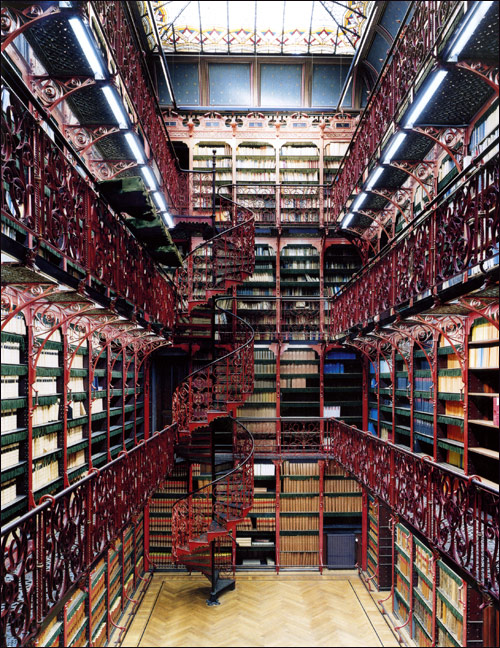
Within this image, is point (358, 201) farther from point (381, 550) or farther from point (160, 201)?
point (381, 550)

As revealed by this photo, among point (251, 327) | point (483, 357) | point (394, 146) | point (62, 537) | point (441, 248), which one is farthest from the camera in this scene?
point (251, 327)

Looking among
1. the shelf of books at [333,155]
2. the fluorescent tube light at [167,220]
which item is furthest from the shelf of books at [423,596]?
the shelf of books at [333,155]

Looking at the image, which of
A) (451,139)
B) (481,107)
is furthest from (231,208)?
(481,107)

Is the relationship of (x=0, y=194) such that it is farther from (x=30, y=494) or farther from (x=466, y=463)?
(x=466, y=463)

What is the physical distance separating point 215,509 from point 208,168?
18.9 feet

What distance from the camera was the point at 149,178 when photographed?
237 inches

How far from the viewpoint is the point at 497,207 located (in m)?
2.62

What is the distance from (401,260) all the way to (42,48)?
3383 mm

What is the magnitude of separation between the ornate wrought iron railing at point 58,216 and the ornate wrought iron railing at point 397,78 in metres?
2.72

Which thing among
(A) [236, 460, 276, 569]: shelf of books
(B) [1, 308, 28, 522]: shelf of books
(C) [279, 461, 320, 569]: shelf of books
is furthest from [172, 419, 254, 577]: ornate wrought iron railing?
(B) [1, 308, 28, 522]: shelf of books

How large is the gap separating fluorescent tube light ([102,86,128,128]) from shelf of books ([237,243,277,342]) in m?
4.28

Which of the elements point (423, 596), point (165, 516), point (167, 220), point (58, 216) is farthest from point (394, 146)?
point (165, 516)

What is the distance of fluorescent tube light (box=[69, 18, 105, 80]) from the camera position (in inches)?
129

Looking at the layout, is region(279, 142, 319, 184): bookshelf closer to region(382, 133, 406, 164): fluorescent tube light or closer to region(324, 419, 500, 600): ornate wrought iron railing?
region(382, 133, 406, 164): fluorescent tube light
